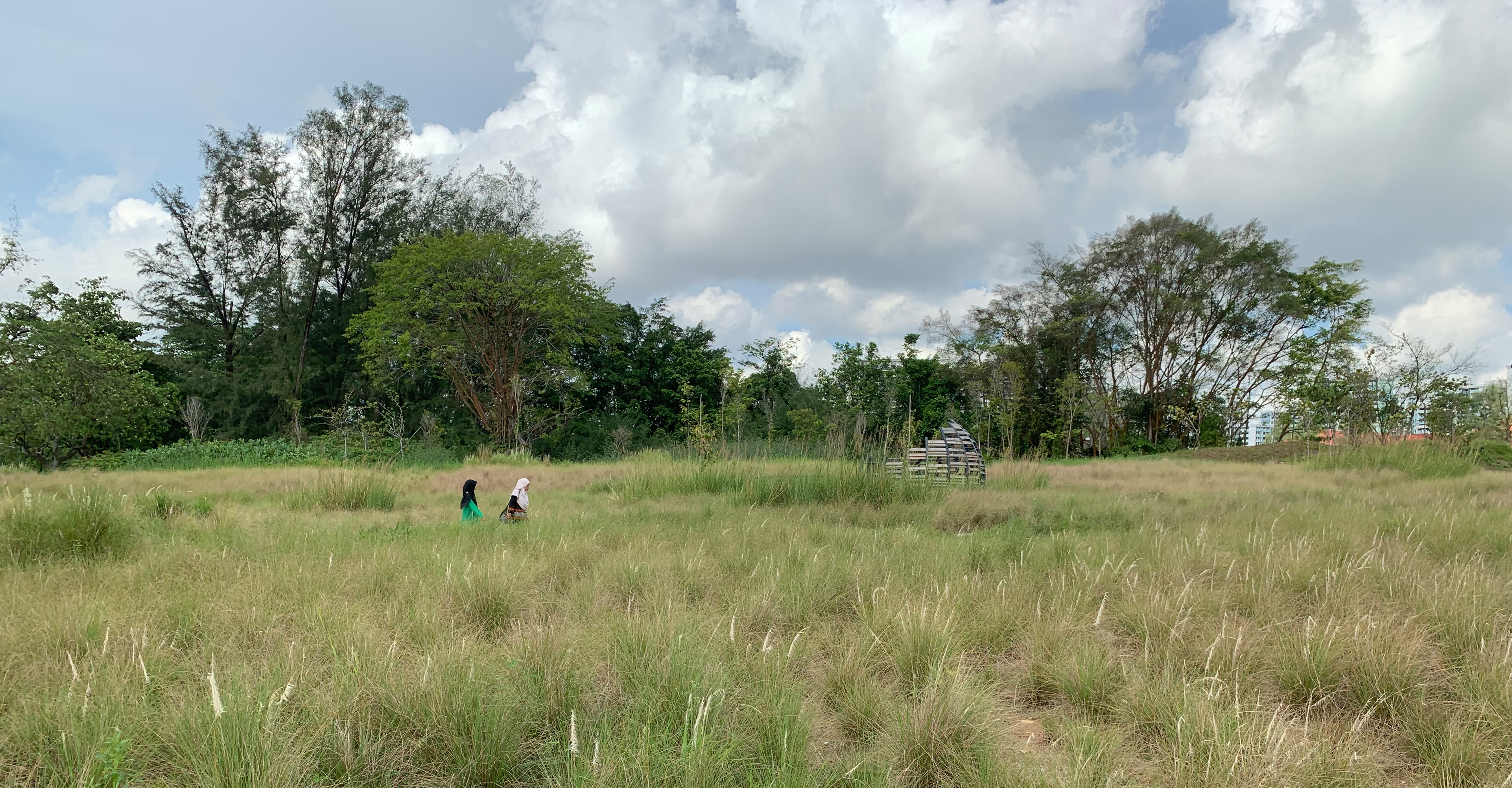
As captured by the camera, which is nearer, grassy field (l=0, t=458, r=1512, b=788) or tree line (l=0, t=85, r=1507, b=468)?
grassy field (l=0, t=458, r=1512, b=788)

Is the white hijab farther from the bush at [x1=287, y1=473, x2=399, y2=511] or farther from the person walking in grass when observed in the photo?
the bush at [x1=287, y1=473, x2=399, y2=511]

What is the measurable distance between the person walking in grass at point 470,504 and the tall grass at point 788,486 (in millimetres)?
1716

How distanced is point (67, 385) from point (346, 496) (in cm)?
1197

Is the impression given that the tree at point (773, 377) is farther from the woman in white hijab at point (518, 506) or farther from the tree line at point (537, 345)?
the woman in white hijab at point (518, 506)

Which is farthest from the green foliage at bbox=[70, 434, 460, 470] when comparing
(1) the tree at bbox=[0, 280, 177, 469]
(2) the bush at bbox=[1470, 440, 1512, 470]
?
(2) the bush at bbox=[1470, 440, 1512, 470]

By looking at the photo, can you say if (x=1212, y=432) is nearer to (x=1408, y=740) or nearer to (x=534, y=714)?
(x=1408, y=740)

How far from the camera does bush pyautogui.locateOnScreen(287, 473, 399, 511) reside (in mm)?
7391

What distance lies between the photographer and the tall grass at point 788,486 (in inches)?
283

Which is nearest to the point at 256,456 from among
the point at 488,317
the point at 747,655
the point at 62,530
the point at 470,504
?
the point at 488,317

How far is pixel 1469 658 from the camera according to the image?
8.72 feet

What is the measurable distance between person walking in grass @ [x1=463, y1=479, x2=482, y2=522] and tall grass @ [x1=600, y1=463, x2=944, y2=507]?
172cm

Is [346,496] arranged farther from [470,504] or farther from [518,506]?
[518,506]

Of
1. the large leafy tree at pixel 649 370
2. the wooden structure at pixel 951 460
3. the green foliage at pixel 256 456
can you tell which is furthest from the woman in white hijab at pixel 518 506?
the large leafy tree at pixel 649 370

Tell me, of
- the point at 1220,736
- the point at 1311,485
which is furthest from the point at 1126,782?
the point at 1311,485
